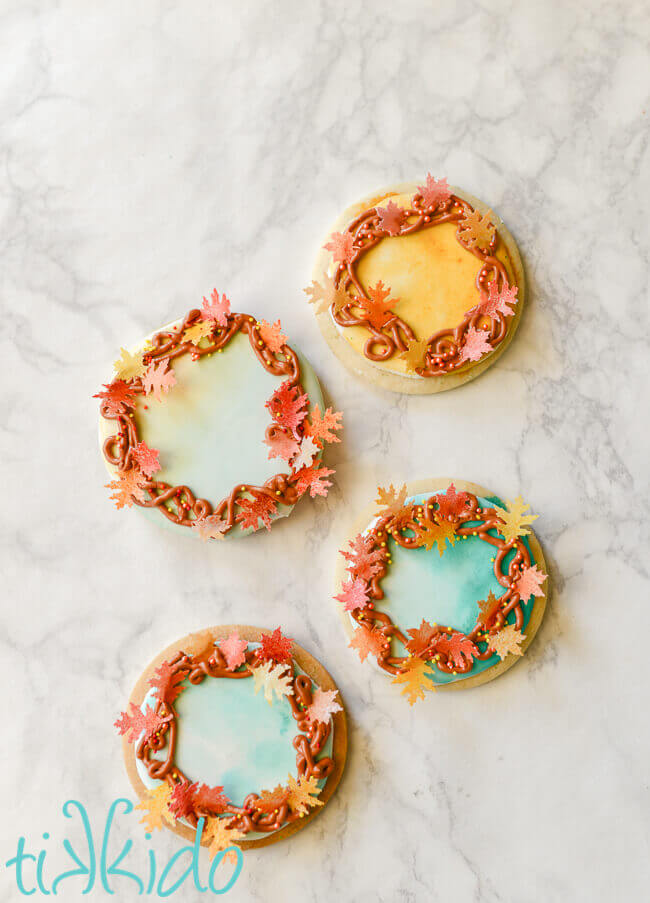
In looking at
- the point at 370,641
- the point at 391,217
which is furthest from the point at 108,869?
the point at 391,217

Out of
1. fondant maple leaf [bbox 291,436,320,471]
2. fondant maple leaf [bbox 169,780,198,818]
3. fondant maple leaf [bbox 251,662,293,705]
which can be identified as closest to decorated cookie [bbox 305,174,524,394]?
fondant maple leaf [bbox 291,436,320,471]

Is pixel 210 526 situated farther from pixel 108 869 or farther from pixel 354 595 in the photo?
pixel 108 869

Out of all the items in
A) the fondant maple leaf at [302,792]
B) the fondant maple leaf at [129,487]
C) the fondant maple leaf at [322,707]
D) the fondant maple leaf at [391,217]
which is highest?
the fondant maple leaf at [391,217]

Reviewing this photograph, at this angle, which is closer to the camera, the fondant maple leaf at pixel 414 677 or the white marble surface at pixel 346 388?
the fondant maple leaf at pixel 414 677

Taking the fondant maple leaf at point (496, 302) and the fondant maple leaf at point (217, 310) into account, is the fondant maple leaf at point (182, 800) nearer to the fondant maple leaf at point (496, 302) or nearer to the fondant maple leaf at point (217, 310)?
the fondant maple leaf at point (217, 310)

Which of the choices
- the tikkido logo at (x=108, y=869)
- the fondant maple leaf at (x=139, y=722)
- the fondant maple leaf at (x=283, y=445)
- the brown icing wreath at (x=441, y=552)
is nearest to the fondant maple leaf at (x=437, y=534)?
the brown icing wreath at (x=441, y=552)

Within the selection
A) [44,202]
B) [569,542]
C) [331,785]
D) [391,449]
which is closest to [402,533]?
[391,449]

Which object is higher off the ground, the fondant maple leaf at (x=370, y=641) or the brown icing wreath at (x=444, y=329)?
the brown icing wreath at (x=444, y=329)
